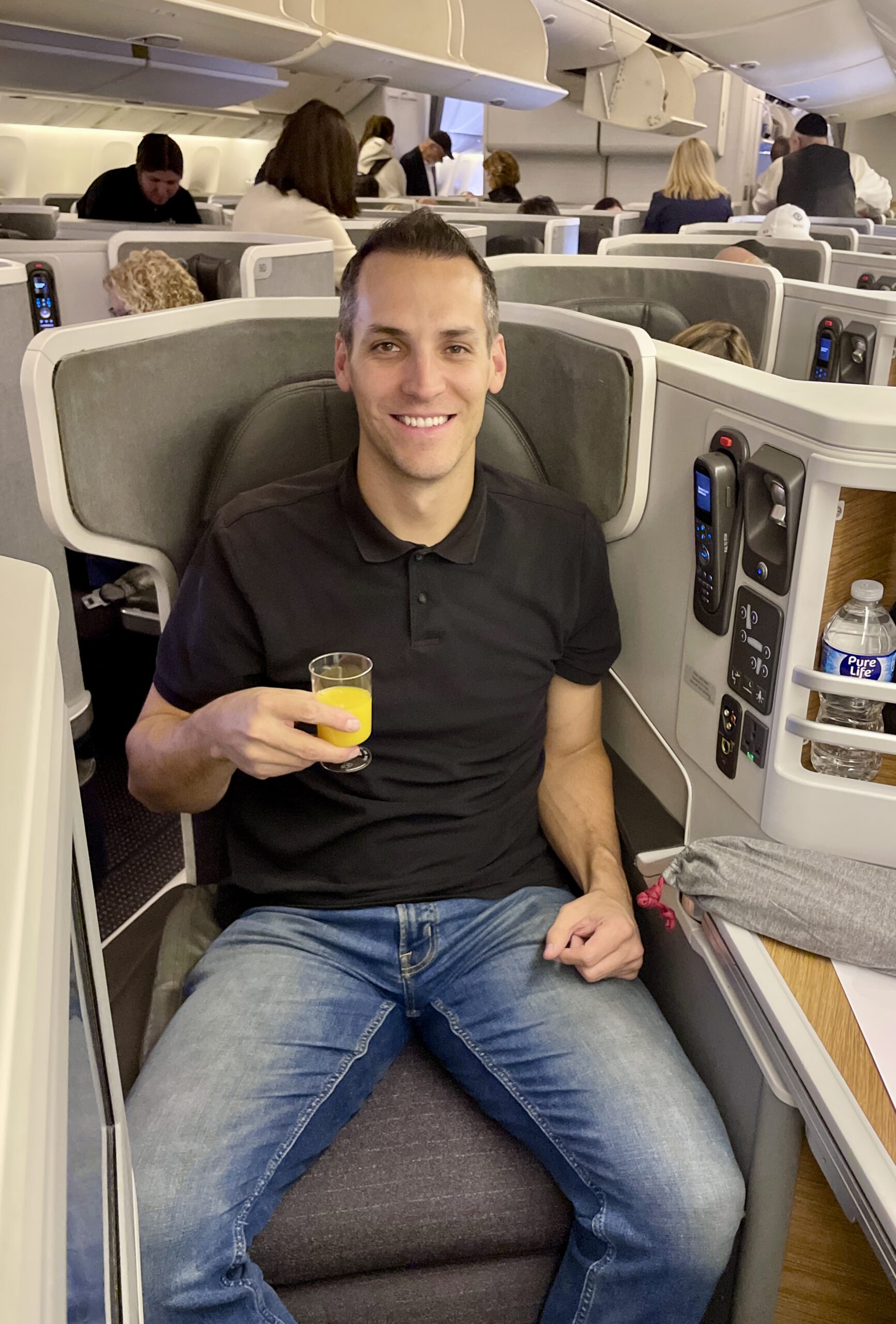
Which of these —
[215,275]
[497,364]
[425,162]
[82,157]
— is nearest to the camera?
[497,364]

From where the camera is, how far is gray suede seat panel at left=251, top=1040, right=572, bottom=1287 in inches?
46.2

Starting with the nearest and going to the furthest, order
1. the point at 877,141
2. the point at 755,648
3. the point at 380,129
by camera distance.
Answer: the point at 755,648, the point at 380,129, the point at 877,141

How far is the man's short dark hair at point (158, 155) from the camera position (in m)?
5.40

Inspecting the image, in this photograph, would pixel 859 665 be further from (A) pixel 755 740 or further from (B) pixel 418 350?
(B) pixel 418 350

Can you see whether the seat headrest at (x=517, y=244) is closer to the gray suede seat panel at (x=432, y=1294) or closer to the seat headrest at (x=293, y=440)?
the seat headrest at (x=293, y=440)

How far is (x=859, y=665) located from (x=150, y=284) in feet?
8.76

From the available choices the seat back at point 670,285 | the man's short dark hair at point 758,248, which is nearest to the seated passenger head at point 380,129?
the man's short dark hair at point 758,248

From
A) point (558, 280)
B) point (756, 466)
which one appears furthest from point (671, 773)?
point (558, 280)

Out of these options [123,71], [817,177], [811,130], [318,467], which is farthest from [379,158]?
[318,467]

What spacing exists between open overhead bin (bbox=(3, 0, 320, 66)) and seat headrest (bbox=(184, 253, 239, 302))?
2311mm

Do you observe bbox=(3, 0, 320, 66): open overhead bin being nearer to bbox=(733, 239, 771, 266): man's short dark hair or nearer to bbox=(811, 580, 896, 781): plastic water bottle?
bbox=(733, 239, 771, 266): man's short dark hair

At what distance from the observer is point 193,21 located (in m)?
5.68

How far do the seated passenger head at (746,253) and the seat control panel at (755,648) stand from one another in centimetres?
217

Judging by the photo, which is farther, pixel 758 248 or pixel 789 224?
pixel 789 224
